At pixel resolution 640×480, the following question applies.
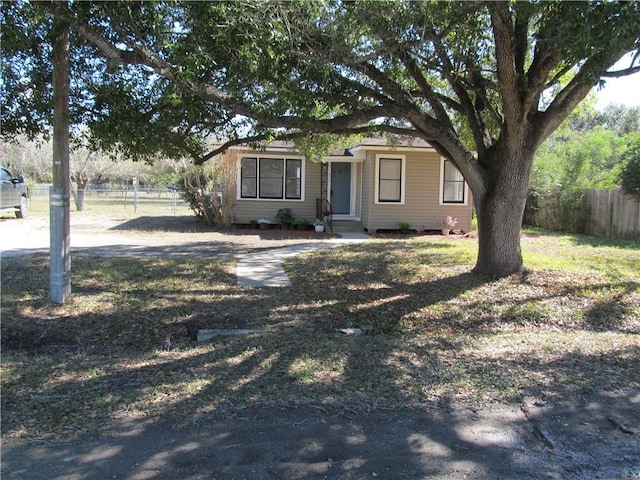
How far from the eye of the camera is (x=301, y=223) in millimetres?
18062

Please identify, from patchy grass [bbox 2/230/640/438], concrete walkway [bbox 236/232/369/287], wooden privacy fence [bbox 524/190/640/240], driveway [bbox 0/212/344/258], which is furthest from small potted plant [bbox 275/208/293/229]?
wooden privacy fence [bbox 524/190/640/240]

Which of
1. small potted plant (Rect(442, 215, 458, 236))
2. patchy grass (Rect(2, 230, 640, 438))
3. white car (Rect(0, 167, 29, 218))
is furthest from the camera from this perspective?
white car (Rect(0, 167, 29, 218))

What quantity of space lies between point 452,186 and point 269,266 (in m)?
10.1

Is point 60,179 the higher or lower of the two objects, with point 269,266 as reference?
higher

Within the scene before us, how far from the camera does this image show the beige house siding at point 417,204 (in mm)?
17922

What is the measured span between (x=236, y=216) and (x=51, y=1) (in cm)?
1286

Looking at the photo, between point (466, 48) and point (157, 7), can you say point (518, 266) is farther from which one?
point (157, 7)

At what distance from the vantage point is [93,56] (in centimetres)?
764

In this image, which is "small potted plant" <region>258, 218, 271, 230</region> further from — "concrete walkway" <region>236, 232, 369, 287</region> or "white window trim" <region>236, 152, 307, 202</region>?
"concrete walkway" <region>236, 232, 369, 287</region>

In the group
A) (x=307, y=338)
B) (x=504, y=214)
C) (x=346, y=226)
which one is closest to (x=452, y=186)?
(x=346, y=226)

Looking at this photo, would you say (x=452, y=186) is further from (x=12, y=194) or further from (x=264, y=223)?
(x=12, y=194)

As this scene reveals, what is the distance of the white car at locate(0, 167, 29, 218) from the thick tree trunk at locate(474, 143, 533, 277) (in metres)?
17.4

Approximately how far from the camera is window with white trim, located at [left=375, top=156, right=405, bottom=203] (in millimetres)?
17969

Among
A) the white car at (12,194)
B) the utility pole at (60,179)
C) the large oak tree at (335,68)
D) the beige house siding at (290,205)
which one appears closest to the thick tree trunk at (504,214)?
the large oak tree at (335,68)
